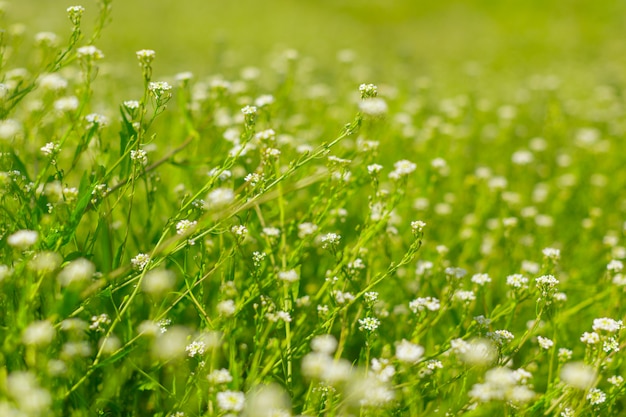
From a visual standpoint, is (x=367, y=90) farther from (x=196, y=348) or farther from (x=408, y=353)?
(x=196, y=348)

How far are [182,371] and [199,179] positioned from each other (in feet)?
5.90

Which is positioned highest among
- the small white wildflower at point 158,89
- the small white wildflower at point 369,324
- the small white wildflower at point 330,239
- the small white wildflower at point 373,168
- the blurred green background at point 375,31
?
the small white wildflower at point 158,89

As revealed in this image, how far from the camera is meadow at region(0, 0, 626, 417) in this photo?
1957 mm

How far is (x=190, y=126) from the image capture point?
3.22 metres

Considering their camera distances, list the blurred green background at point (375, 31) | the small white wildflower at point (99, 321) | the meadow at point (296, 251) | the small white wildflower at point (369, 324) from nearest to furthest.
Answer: the meadow at point (296, 251) < the small white wildflower at point (99, 321) < the small white wildflower at point (369, 324) < the blurred green background at point (375, 31)

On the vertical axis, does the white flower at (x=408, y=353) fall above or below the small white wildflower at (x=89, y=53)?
below

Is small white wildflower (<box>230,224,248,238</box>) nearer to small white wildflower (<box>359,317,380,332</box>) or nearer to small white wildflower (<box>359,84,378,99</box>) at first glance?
small white wildflower (<box>359,317,380,332</box>)

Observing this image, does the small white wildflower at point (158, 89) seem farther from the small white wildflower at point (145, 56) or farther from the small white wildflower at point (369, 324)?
the small white wildflower at point (369, 324)

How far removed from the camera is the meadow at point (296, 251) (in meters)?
1.96

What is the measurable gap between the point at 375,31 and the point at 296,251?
16.3 meters

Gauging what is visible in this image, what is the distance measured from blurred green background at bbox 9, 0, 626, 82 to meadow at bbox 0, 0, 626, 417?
8.32 ft

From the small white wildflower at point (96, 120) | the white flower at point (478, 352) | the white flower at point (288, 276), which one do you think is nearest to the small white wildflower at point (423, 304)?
the white flower at point (478, 352)

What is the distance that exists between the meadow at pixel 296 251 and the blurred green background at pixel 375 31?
2536 mm

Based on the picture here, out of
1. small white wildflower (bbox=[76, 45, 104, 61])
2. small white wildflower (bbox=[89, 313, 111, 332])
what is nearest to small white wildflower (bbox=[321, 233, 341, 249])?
small white wildflower (bbox=[89, 313, 111, 332])
